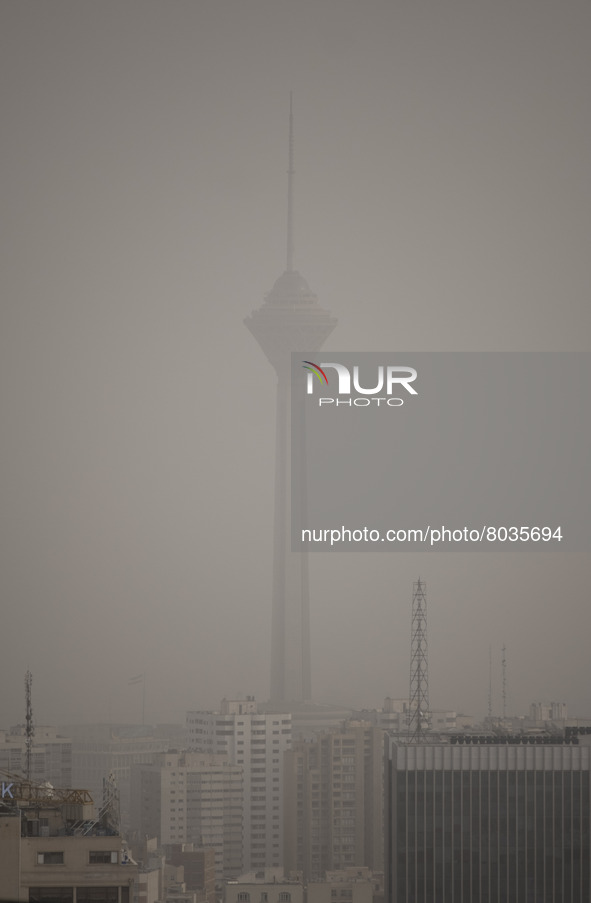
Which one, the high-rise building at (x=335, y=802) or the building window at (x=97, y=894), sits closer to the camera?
the building window at (x=97, y=894)

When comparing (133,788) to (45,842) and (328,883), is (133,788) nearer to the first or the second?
(328,883)

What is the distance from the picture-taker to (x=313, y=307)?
7531 centimetres

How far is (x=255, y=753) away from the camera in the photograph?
46062 mm

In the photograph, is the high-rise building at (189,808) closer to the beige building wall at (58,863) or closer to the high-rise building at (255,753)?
the high-rise building at (255,753)

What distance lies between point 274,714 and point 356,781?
9.85 meters

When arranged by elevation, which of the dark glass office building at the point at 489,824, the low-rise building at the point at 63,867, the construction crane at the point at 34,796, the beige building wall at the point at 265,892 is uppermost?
the construction crane at the point at 34,796

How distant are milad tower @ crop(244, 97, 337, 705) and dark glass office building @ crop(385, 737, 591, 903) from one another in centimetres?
4874

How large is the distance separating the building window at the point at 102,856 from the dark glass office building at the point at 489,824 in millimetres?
12005

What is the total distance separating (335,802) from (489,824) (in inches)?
597

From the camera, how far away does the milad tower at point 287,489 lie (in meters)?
74.9

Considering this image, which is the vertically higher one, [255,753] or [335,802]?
[255,753]

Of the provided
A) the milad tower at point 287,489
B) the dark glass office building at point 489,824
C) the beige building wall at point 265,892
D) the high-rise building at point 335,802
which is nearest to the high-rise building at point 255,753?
the high-rise building at point 335,802

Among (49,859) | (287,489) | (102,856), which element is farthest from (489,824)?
(287,489)

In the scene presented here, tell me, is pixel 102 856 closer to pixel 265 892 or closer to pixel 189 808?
pixel 265 892
